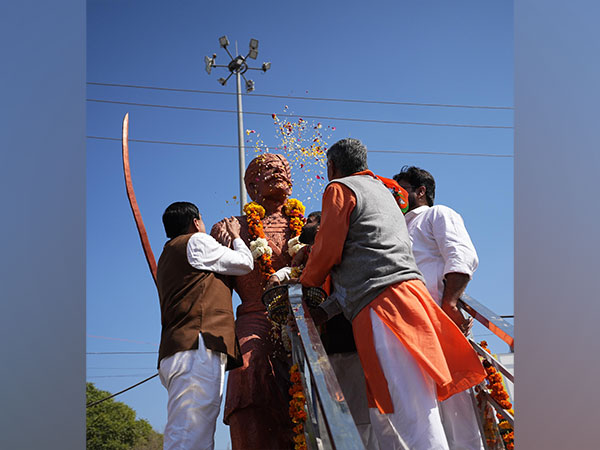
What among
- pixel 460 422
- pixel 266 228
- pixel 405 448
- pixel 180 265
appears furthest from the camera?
pixel 266 228

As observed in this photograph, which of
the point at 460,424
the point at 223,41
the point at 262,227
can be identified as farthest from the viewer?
the point at 223,41

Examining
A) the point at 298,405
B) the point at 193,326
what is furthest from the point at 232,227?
the point at 298,405

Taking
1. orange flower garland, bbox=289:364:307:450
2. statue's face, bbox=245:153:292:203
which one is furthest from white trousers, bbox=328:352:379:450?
statue's face, bbox=245:153:292:203

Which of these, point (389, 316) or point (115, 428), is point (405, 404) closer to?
point (389, 316)

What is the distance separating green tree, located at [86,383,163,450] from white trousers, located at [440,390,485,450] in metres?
21.0

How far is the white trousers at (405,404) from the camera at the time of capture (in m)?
3.23

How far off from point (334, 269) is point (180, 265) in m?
1.26

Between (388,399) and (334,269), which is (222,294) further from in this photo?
(388,399)

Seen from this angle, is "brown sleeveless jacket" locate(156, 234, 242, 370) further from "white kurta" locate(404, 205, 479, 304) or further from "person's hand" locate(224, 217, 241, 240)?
"white kurta" locate(404, 205, 479, 304)

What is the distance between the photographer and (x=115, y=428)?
Result: 80.4 ft

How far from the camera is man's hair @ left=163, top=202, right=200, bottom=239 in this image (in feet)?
15.5

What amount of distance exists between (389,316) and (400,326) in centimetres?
8

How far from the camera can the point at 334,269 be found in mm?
3754

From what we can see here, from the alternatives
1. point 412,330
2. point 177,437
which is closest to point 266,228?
point 177,437
